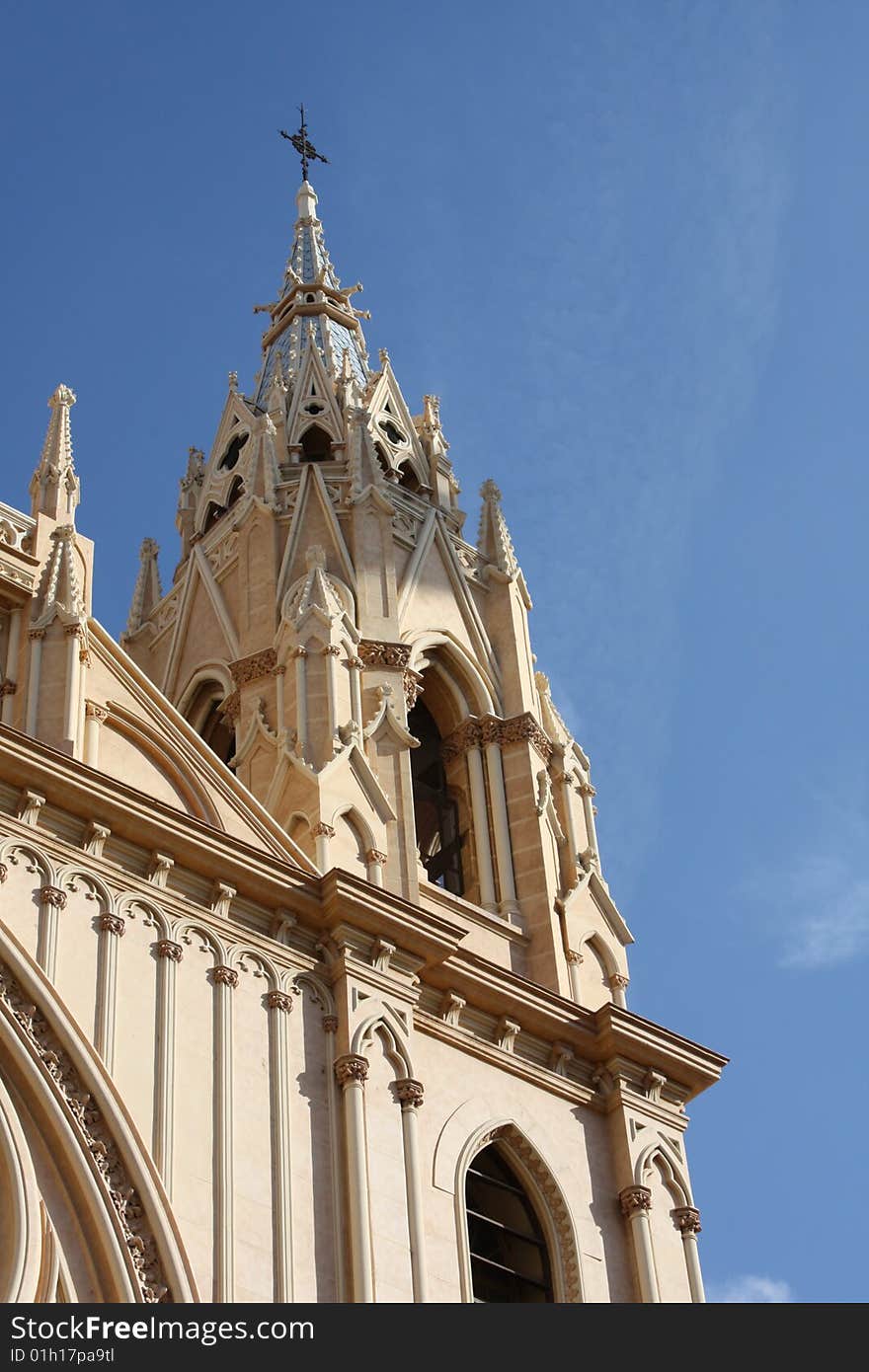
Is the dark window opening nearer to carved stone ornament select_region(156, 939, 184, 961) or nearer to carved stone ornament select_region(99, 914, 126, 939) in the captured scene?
carved stone ornament select_region(156, 939, 184, 961)

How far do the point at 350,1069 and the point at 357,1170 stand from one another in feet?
3.41

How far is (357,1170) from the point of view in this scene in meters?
20.3

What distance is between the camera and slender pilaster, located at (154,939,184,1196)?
19062mm

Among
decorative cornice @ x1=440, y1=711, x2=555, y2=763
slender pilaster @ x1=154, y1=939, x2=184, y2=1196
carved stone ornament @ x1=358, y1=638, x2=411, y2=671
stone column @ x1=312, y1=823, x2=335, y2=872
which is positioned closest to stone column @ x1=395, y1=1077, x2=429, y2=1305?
slender pilaster @ x1=154, y1=939, x2=184, y2=1196

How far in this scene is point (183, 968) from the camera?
67.7 ft

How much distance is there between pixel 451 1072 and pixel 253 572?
29.5 ft

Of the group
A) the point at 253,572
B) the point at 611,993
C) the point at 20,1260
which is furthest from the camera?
the point at 253,572

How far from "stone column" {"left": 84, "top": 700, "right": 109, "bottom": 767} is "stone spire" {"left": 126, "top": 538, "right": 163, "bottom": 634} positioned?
8652mm

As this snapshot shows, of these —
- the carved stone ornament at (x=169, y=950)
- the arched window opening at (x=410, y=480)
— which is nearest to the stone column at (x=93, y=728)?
the carved stone ornament at (x=169, y=950)

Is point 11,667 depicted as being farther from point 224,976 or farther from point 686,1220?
point 686,1220

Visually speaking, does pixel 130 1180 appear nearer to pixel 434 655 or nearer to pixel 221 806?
pixel 221 806

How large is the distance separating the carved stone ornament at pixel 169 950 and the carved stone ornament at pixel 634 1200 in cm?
533

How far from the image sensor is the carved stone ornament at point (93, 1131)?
18.2m

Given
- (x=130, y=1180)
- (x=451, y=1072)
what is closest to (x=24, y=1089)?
(x=130, y=1180)
